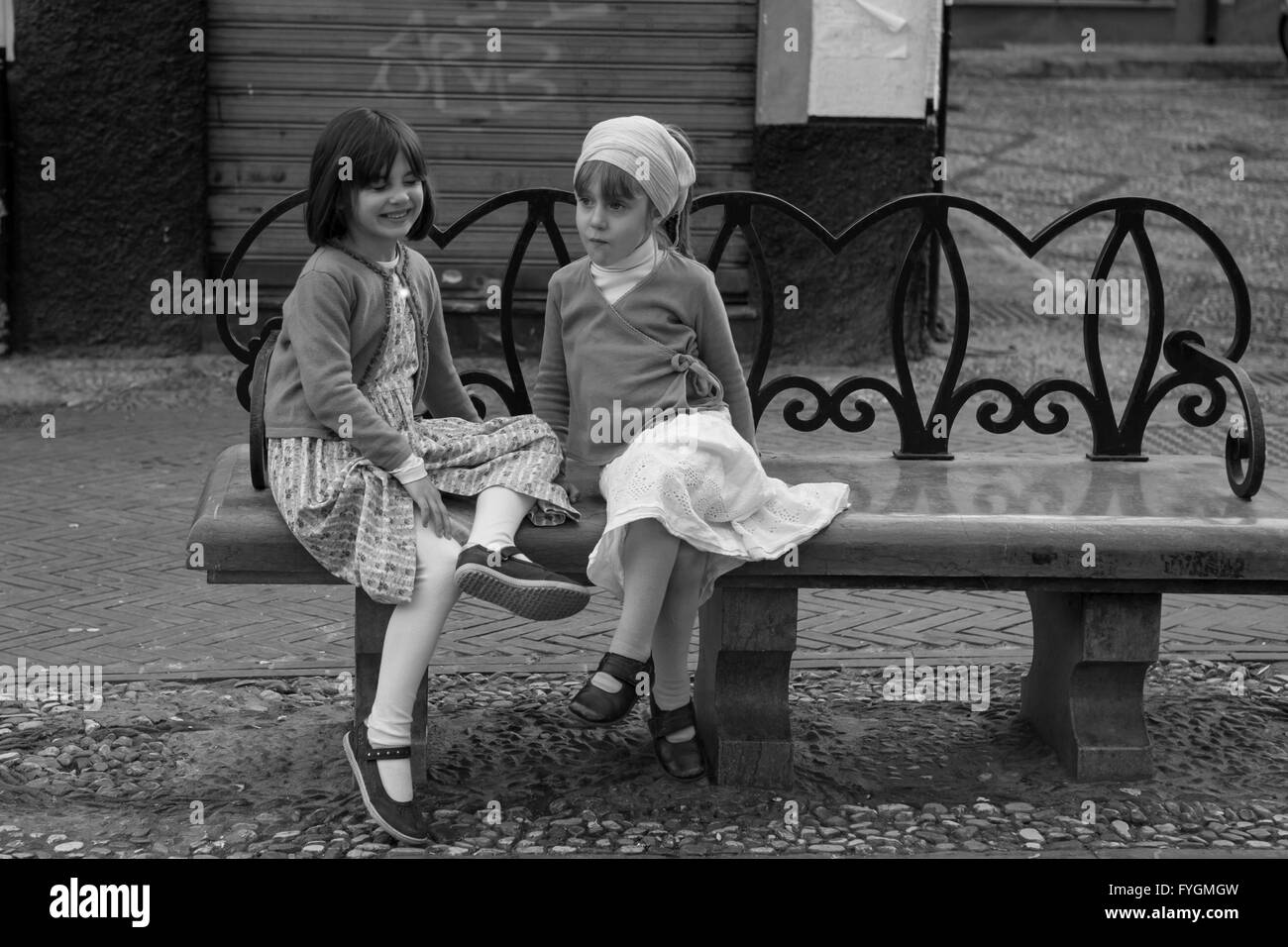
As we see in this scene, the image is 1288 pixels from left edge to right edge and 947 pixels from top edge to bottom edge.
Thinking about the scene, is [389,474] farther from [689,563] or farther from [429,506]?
[689,563]

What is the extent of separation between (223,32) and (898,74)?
10.4ft

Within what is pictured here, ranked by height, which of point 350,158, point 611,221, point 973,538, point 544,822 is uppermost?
point 350,158

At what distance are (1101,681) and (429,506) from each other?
1465 millimetres

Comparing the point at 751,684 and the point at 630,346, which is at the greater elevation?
the point at 630,346

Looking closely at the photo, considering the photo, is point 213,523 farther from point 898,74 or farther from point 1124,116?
point 1124,116

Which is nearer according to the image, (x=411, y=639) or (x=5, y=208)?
(x=411, y=639)

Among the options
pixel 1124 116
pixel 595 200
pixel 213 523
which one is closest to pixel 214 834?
pixel 213 523

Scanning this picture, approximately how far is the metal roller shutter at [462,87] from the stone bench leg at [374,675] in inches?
196

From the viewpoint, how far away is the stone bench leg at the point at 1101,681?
3631 millimetres

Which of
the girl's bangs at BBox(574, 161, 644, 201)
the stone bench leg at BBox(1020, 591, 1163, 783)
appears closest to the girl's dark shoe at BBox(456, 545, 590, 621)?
the girl's bangs at BBox(574, 161, 644, 201)

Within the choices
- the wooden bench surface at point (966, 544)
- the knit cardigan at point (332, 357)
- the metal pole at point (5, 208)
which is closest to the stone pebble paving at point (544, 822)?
the wooden bench surface at point (966, 544)

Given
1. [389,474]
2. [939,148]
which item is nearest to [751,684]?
[389,474]

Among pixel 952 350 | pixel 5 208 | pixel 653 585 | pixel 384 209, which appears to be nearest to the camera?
pixel 653 585

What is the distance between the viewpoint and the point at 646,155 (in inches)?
140
